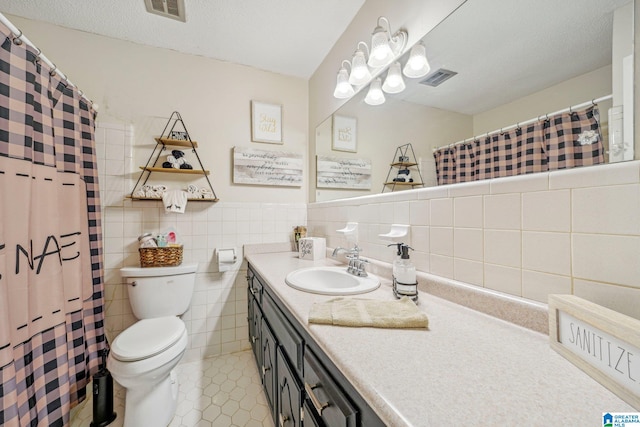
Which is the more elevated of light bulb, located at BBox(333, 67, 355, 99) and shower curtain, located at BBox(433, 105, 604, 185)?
light bulb, located at BBox(333, 67, 355, 99)

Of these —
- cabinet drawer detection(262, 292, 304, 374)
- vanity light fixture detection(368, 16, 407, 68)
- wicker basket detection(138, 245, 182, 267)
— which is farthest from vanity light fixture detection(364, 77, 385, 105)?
wicker basket detection(138, 245, 182, 267)

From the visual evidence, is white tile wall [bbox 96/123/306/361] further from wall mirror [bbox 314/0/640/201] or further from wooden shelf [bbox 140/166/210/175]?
wall mirror [bbox 314/0/640/201]

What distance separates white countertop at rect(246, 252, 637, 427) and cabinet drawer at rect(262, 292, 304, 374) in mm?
151

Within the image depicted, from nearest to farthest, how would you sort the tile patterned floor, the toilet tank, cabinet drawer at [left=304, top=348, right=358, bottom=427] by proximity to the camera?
cabinet drawer at [left=304, top=348, right=358, bottom=427] → the tile patterned floor → the toilet tank

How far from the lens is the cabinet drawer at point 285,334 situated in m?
0.73

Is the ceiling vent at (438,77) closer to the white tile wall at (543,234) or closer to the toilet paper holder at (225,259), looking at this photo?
the white tile wall at (543,234)

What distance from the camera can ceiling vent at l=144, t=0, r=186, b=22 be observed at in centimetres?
139

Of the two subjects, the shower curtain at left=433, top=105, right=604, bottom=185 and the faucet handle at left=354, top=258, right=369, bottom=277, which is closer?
the shower curtain at left=433, top=105, right=604, bottom=185

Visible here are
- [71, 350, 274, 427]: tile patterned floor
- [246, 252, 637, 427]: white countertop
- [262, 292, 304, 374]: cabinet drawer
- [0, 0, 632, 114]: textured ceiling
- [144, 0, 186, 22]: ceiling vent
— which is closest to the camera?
[246, 252, 637, 427]: white countertop

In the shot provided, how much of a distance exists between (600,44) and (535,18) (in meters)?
0.17

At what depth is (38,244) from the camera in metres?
0.92

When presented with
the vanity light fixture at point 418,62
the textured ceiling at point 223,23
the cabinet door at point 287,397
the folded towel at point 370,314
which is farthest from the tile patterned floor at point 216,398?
the textured ceiling at point 223,23

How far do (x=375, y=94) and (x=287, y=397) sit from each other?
57.2 inches

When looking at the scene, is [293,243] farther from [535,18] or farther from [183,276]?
[535,18]
